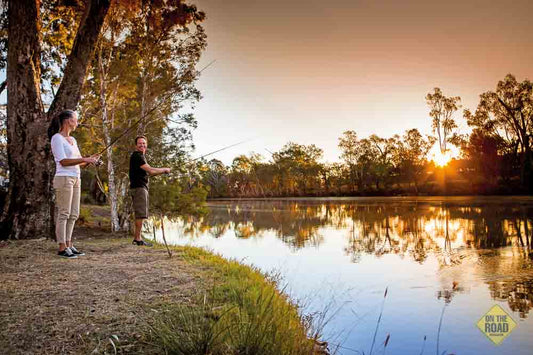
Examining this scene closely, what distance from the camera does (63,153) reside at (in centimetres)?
543

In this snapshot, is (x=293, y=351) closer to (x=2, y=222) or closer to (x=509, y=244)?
(x=2, y=222)

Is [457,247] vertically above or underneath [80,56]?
underneath

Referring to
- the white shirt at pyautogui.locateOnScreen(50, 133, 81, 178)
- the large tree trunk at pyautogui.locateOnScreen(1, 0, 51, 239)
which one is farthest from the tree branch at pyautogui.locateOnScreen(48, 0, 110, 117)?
the white shirt at pyautogui.locateOnScreen(50, 133, 81, 178)

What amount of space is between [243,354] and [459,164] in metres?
57.4

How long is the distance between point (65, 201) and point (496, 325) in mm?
5774

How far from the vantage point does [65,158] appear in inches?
A: 213

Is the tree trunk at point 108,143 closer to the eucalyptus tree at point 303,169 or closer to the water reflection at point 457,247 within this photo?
the water reflection at point 457,247

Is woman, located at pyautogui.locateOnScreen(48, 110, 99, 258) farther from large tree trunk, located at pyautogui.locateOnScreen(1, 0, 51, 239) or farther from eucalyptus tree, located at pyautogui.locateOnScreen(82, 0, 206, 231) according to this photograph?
eucalyptus tree, located at pyautogui.locateOnScreen(82, 0, 206, 231)

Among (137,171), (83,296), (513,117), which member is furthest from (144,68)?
(513,117)

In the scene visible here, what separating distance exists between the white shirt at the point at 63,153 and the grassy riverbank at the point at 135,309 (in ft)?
4.12

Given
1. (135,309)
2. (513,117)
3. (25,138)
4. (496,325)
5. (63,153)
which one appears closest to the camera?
(135,309)

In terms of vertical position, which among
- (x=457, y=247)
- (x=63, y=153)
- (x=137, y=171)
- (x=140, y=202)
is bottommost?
(x=457, y=247)

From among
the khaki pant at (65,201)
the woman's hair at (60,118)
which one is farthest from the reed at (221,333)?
the woman's hair at (60,118)

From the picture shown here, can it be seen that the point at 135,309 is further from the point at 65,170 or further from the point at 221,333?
the point at 65,170
